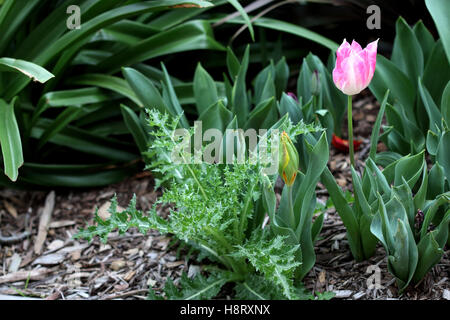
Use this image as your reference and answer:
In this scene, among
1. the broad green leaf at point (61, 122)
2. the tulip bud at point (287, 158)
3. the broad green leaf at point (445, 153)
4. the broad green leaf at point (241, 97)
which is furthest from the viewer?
the broad green leaf at point (61, 122)

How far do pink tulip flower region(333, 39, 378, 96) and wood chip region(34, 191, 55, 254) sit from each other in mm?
1075

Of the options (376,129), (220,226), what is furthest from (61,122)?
(376,129)

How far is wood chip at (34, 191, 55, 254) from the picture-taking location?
5.78ft

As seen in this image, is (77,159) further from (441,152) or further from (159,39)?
Result: (441,152)

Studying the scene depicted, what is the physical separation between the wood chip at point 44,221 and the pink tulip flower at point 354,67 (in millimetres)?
1075

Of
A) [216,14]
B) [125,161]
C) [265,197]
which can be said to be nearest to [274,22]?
[216,14]

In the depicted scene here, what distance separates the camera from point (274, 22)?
1.93m

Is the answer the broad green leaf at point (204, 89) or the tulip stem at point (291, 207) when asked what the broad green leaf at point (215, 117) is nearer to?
the broad green leaf at point (204, 89)

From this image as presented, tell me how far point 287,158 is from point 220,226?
0.81 feet

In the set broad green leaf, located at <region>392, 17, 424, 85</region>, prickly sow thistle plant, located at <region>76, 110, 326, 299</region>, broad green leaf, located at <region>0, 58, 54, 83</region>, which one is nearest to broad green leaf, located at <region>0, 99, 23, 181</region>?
broad green leaf, located at <region>0, 58, 54, 83</region>

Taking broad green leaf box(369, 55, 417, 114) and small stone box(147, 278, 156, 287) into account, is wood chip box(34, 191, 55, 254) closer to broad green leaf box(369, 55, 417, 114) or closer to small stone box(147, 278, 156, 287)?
small stone box(147, 278, 156, 287)

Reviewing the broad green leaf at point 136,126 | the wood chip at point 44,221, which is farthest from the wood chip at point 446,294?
the wood chip at point 44,221

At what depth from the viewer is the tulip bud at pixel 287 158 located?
44.4 inches
